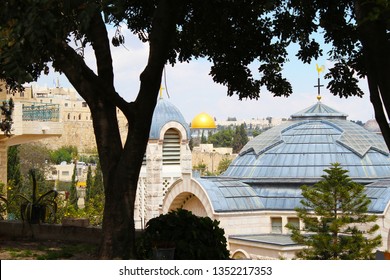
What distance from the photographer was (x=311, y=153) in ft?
129

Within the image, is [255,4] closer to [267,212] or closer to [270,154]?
[267,212]

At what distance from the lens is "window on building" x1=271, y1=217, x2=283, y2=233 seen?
3628cm

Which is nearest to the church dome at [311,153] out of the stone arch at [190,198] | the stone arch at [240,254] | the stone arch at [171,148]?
the stone arch at [190,198]

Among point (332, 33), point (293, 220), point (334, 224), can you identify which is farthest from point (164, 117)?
point (332, 33)

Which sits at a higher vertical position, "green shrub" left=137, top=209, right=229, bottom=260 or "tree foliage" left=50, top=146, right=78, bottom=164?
"tree foliage" left=50, top=146, right=78, bottom=164

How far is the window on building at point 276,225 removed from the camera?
36281mm

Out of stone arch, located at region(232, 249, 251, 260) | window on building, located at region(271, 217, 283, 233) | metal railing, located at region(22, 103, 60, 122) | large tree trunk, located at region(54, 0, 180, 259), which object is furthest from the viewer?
window on building, located at region(271, 217, 283, 233)

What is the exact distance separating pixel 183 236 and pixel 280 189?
29.7m

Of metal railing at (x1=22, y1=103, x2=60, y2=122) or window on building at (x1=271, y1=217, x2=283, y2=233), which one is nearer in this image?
metal railing at (x1=22, y1=103, x2=60, y2=122)

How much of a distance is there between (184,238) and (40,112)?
1668 centimetres

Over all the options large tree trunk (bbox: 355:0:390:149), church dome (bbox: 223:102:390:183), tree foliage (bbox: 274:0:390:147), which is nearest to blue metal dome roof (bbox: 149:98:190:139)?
church dome (bbox: 223:102:390:183)

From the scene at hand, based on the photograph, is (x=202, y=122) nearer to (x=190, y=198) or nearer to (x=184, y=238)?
(x=190, y=198)

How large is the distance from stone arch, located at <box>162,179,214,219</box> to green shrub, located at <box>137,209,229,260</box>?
1027 inches

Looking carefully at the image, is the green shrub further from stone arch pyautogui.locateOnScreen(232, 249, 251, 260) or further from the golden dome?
the golden dome
